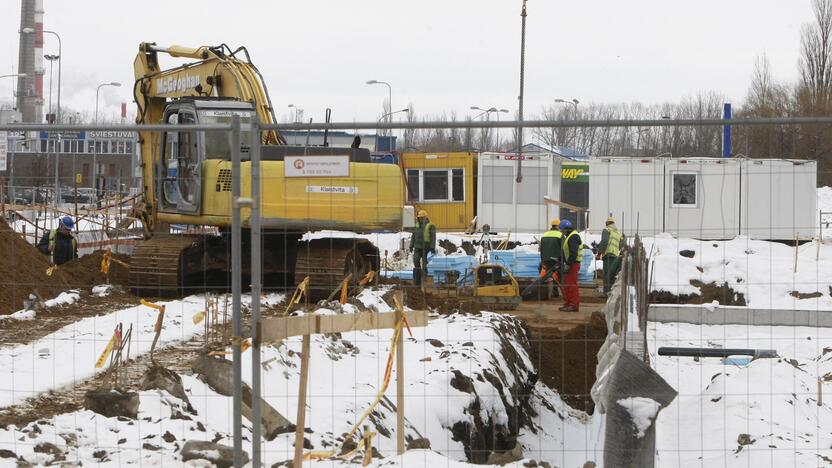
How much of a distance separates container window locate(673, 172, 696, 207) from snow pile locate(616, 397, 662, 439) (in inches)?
112

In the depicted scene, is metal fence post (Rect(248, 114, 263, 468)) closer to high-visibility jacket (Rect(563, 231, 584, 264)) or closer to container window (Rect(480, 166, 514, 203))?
container window (Rect(480, 166, 514, 203))

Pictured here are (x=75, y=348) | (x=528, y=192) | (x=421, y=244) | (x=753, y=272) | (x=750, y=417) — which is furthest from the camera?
(x=753, y=272)

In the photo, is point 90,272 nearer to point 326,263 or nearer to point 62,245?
point 62,245

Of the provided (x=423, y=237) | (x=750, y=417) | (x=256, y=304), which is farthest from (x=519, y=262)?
(x=256, y=304)

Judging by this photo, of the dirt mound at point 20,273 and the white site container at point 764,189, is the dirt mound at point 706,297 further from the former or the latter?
the dirt mound at point 20,273

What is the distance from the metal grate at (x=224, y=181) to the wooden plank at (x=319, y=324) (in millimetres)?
8280

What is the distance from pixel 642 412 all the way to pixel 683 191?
3.72 m

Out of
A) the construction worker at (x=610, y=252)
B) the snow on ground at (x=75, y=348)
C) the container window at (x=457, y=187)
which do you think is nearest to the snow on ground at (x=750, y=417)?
the construction worker at (x=610, y=252)

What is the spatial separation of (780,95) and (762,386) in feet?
101

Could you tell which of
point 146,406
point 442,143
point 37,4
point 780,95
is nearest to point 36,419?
point 146,406

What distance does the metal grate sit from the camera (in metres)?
15.0

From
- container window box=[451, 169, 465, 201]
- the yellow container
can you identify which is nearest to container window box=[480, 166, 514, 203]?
container window box=[451, 169, 465, 201]

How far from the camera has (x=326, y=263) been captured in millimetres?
15672

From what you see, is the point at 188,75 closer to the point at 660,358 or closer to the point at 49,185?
the point at 49,185
